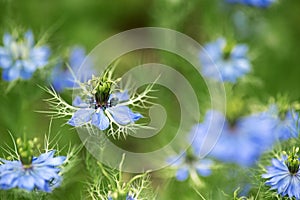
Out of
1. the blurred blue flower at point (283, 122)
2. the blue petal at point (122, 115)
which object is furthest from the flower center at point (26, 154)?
the blurred blue flower at point (283, 122)

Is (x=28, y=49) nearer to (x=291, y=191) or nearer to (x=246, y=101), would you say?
(x=246, y=101)

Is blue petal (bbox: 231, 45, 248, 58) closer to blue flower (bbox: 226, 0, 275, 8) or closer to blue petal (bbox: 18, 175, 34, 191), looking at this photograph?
blue flower (bbox: 226, 0, 275, 8)

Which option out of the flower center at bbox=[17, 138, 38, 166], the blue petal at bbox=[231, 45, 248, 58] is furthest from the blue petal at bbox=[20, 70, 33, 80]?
the blue petal at bbox=[231, 45, 248, 58]

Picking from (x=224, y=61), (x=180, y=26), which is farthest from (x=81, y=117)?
(x=180, y=26)

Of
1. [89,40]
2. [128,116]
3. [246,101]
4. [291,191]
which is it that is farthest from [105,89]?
[89,40]

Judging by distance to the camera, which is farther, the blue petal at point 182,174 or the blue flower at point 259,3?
the blue flower at point 259,3

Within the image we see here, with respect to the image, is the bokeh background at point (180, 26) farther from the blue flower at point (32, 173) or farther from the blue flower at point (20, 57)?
the blue flower at point (32, 173)
